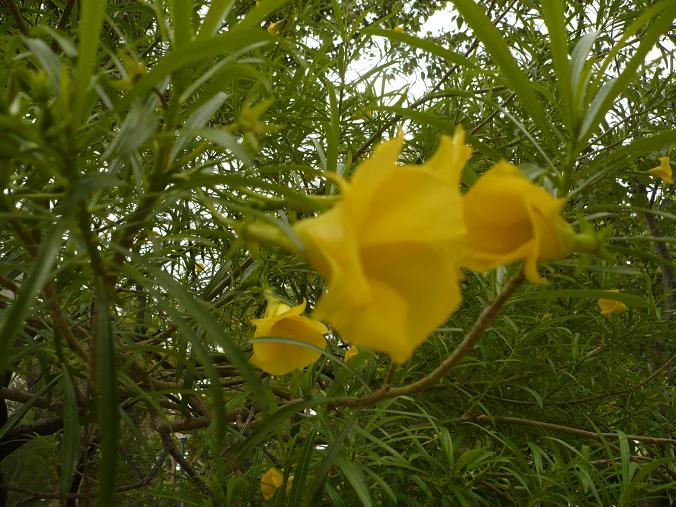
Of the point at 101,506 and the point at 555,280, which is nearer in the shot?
the point at 101,506

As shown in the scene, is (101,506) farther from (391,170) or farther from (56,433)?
(56,433)

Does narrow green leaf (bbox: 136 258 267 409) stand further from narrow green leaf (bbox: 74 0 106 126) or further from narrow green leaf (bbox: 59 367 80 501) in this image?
narrow green leaf (bbox: 59 367 80 501)

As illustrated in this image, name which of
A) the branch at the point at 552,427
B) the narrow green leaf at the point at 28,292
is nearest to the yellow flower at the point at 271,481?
the branch at the point at 552,427

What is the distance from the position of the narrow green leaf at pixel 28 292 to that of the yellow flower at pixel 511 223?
0.25 metres

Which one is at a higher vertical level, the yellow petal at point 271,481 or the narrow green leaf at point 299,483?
the yellow petal at point 271,481

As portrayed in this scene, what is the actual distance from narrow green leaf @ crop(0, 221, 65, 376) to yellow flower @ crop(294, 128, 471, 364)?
0.17 meters

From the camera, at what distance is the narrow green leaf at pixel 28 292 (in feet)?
1.10

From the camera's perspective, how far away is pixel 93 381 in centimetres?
53

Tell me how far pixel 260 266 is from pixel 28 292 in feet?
1.36

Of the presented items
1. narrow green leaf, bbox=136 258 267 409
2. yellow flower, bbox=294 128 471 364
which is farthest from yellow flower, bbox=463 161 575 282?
narrow green leaf, bbox=136 258 267 409

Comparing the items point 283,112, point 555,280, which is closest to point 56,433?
point 283,112

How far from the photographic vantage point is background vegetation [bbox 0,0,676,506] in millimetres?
403

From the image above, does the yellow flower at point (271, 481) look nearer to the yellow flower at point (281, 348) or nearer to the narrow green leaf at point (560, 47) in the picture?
the yellow flower at point (281, 348)

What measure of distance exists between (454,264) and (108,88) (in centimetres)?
32
